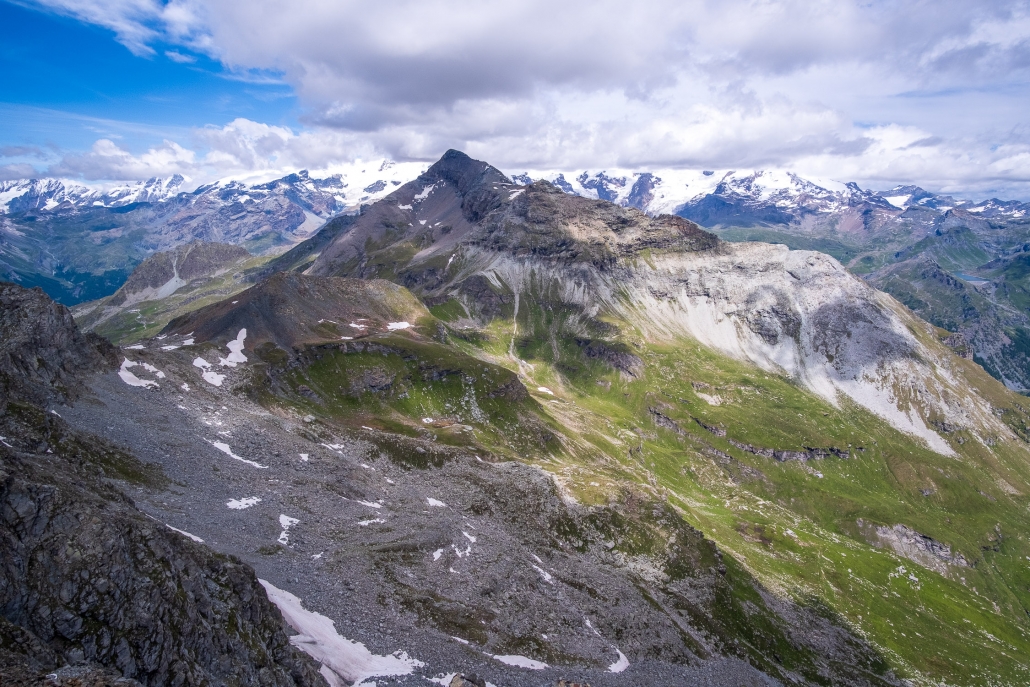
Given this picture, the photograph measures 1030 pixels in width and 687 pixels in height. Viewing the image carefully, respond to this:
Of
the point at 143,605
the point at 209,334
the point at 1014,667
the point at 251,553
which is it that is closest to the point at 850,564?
the point at 1014,667

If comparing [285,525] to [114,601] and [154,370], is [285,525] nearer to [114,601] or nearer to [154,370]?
[114,601]

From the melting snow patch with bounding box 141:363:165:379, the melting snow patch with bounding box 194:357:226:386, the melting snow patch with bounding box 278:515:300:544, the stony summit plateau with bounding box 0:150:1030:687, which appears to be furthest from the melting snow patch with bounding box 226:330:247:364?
the melting snow patch with bounding box 278:515:300:544

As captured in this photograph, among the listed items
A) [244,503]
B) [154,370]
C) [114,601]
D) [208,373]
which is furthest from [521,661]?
[208,373]

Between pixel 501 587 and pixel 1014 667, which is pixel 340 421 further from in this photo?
pixel 1014 667

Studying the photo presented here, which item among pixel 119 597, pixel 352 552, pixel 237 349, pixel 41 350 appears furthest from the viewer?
pixel 237 349

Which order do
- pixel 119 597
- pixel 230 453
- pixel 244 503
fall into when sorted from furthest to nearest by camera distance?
pixel 230 453, pixel 244 503, pixel 119 597
